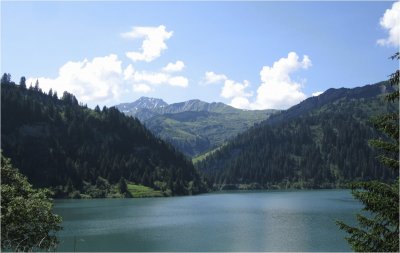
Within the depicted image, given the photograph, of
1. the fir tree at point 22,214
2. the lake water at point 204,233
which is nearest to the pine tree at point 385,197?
the fir tree at point 22,214

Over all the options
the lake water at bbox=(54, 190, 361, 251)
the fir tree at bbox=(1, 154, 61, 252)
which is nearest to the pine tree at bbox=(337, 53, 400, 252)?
the fir tree at bbox=(1, 154, 61, 252)

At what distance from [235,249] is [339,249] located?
16990mm

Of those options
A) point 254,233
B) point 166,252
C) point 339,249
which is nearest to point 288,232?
point 254,233

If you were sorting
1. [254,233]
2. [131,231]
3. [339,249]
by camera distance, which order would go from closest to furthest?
[339,249] < [254,233] < [131,231]

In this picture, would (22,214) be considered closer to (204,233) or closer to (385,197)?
(385,197)

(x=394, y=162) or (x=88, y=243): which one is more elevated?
(x=394, y=162)

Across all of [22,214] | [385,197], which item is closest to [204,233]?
[22,214]

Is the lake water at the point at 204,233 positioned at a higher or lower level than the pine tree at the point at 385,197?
lower

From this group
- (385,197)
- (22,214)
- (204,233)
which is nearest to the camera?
(385,197)

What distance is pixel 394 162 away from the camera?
21.7 meters

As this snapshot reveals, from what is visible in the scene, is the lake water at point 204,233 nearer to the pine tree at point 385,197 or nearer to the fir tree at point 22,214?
the fir tree at point 22,214

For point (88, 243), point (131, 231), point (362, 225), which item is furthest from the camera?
point (131, 231)

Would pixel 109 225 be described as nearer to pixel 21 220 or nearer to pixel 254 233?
pixel 254 233

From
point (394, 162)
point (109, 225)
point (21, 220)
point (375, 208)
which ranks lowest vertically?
point (109, 225)
